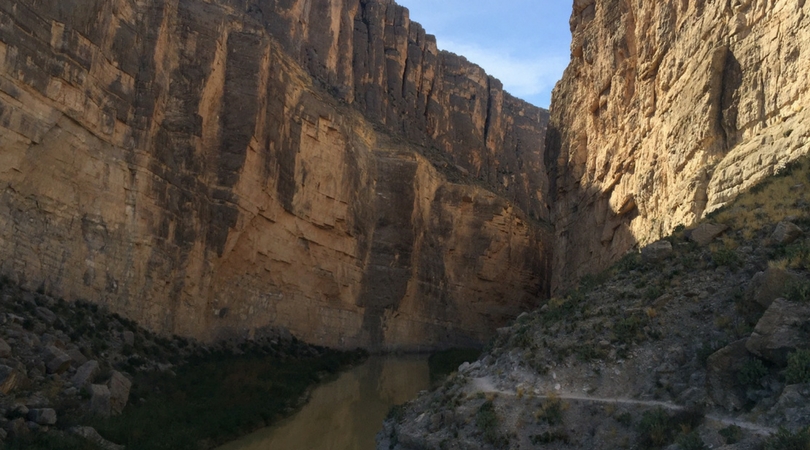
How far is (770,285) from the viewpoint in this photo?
40.7 feet

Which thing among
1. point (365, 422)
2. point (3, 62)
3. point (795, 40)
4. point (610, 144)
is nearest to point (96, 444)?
point (365, 422)

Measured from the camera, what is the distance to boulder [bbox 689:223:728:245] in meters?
16.5

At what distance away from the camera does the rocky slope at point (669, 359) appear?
424 inches

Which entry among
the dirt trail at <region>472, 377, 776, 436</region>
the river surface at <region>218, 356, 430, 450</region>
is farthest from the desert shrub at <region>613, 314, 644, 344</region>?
the river surface at <region>218, 356, 430, 450</region>

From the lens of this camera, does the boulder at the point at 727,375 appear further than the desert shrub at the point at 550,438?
No

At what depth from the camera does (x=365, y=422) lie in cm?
2345

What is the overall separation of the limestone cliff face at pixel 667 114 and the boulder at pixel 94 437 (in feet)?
56.8

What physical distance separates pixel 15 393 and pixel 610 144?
2744cm

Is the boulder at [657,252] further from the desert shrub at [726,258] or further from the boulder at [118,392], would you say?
the boulder at [118,392]

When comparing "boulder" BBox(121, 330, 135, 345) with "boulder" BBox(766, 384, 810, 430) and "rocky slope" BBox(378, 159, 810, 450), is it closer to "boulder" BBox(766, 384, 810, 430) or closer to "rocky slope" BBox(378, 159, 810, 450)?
"rocky slope" BBox(378, 159, 810, 450)

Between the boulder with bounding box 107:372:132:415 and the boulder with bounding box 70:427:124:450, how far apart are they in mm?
2092

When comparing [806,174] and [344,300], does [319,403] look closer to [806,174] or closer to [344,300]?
[344,300]

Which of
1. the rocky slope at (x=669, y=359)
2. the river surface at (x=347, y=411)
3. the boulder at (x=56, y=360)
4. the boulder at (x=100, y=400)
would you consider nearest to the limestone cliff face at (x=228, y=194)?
the boulder at (x=56, y=360)

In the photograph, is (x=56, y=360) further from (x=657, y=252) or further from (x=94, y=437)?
(x=657, y=252)
